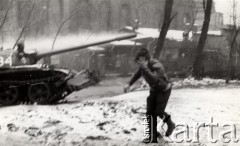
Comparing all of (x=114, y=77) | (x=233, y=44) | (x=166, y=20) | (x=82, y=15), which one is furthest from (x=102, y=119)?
(x=82, y=15)

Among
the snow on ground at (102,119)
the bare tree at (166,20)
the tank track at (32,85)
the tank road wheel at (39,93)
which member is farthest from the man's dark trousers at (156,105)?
the bare tree at (166,20)

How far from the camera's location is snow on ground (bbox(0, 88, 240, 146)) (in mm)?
5926

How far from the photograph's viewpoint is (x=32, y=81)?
901cm

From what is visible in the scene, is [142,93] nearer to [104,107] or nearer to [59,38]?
[104,107]

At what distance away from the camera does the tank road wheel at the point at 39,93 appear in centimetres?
906

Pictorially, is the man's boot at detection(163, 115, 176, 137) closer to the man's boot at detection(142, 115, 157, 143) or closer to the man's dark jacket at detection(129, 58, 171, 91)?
the man's boot at detection(142, 115, 157, 143)

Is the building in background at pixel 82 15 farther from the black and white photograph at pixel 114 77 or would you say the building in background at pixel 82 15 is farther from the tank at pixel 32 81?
the tank at pixel 32 81

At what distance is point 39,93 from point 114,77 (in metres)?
3.91

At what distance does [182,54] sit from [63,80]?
5.40 meters

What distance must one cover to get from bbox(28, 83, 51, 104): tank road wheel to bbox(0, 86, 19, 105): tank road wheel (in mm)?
301

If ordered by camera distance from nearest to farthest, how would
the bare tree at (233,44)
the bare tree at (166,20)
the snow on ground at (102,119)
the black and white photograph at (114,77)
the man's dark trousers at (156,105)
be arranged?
the man's dark trousers at (156,105) → the black and white photograph at (114,77) → the snow on ground at (102,119) → the bare tree at (233,44) → the bare tree at (166,20)

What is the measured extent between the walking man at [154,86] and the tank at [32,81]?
11.0 ft

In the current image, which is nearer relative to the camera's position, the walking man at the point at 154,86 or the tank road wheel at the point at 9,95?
the walking man at the point at 154,86

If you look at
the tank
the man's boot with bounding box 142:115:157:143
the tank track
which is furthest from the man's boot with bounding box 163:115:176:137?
the tank track
